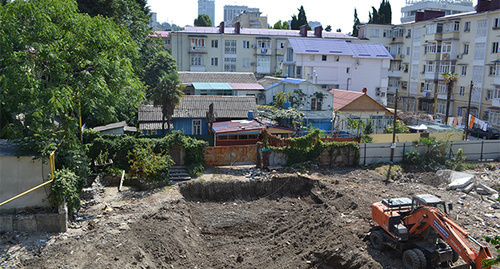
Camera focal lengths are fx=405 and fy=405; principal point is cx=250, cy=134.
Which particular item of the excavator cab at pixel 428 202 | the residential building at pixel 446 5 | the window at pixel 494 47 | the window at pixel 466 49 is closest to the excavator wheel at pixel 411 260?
the excavator cab at pixel 428 202

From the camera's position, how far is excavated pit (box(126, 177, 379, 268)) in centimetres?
1622

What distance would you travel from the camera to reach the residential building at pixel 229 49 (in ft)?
195

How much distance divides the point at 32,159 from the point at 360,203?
14798mm

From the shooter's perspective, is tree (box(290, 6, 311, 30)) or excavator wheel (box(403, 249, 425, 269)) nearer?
excavator wheel (box(403, 249, 425, 269))

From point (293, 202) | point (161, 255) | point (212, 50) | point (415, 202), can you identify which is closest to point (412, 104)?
point (212, 50)

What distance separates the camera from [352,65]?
50625 mm

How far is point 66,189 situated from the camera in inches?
651

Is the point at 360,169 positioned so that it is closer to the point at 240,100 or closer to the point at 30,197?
the point at 240,100

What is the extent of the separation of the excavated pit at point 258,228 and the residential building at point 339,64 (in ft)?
90.9

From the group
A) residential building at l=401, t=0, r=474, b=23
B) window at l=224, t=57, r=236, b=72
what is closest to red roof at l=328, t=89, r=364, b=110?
window at l=224, t=57, r=236, b=72

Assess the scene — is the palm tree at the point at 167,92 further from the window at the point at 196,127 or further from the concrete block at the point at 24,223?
the concrete block at the point at 24,223

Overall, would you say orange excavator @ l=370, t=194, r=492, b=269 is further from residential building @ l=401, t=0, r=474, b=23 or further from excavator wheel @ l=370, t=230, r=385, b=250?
residential building @ l=401, t=0, r=474, b=23

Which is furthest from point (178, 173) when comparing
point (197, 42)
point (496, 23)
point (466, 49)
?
point (466, 49)

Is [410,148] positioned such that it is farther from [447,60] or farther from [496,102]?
[447,60]
